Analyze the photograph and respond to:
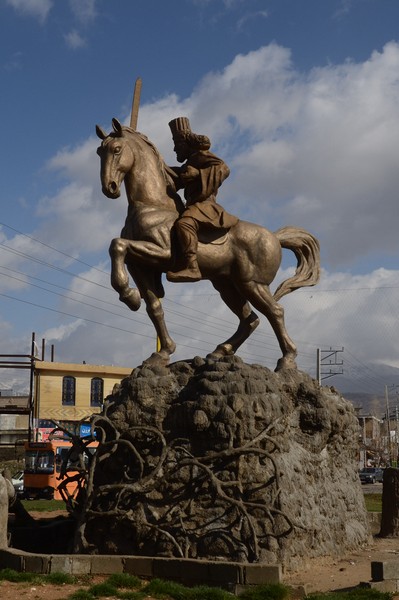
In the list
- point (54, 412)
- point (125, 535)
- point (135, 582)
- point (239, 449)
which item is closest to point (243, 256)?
point (239, 449)

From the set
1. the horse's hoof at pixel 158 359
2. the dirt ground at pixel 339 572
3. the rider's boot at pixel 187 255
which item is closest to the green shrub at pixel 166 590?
the dirt ground at pixel 339 572

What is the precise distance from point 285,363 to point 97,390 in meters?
30.3

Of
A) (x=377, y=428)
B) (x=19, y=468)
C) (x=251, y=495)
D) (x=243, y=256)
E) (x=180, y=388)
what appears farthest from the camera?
(x=377, y=428)

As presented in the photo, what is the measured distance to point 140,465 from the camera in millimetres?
9336

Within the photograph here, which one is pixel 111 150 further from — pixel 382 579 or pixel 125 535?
pixel 382 579

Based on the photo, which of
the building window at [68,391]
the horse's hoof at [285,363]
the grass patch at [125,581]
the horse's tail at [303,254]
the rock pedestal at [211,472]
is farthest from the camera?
the building window at [68,391]

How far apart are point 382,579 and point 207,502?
7.15ft

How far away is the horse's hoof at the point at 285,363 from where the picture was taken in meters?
11.2

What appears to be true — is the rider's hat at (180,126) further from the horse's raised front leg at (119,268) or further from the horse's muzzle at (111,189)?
the horse's raised front leg at (119,268)

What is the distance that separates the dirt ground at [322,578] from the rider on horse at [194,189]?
13.6 feet

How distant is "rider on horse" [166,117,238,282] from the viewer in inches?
414

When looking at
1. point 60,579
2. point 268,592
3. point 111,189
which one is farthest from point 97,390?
point 268,592

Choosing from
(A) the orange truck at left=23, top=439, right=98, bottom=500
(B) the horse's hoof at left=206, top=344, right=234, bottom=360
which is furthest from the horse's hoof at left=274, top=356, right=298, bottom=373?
(A) the orange truck at left=23, top=439, right=98, bottom=500

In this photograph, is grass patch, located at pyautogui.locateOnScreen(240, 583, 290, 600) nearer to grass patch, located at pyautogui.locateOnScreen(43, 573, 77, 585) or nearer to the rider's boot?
grass patch, located at pyautogui.locateOnScreen(43, 573, 77, 585)
